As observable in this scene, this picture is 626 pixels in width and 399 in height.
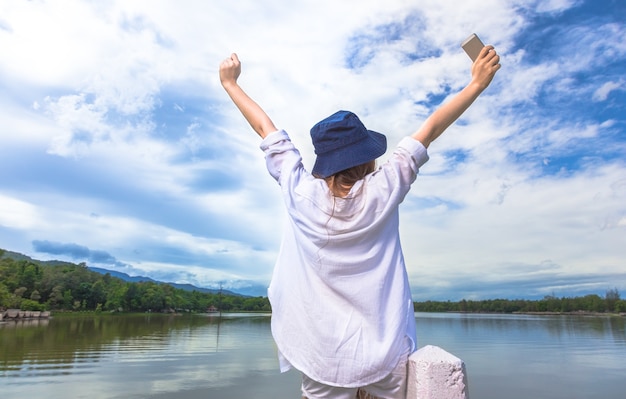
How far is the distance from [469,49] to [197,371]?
868 inches

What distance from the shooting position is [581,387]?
21344 millimetres

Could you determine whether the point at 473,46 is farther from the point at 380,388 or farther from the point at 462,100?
the point at 380,388

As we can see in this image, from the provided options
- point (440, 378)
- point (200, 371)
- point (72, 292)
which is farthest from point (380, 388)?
point (72, 292)

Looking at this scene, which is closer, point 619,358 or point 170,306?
point 619,358

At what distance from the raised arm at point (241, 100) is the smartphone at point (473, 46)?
2.33 feet

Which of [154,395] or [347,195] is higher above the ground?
[347,195]

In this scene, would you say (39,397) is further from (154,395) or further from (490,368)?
(490,368)

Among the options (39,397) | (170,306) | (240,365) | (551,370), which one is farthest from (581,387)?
(170,306)

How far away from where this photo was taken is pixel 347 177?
137cm

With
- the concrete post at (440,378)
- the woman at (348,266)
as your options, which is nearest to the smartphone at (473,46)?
the woman at (348,266)

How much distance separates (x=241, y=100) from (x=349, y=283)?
823mm

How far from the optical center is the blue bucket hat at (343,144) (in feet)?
4.40

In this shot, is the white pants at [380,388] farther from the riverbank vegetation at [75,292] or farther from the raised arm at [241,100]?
the riverbank vegetation at [75,292]

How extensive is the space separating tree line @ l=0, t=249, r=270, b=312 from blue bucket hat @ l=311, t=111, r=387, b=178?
2846 inches
